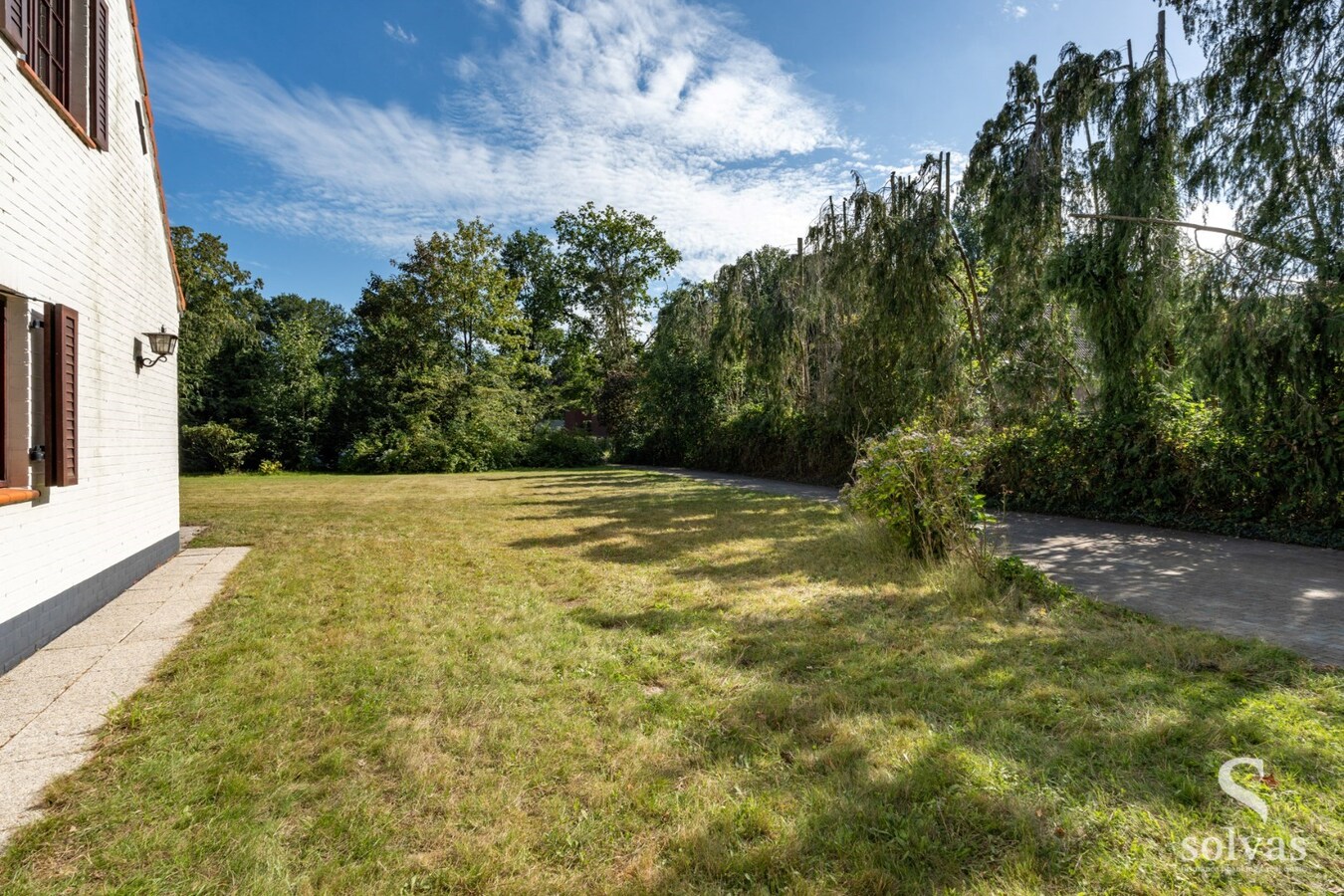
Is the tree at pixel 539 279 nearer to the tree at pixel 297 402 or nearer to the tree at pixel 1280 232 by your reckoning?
the tree at pixel 297 402

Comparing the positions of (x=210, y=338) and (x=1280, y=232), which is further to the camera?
(x=210, y=338)

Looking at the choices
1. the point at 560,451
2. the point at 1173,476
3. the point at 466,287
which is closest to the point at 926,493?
the point at 1173,476

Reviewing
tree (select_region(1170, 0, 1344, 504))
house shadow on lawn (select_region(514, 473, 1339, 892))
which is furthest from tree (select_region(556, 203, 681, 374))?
house shadow on lawn (select_region(514, 473, 1339, 892))

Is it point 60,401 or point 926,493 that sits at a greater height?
point 60,401

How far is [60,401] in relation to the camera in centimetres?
404

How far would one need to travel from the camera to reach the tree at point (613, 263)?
1303 inches

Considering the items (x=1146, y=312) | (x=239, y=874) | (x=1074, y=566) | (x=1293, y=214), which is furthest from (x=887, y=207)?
(x=239, y=874)

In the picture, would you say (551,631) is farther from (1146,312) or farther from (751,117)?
(751,117)

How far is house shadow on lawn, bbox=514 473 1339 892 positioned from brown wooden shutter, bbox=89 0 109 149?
523 centimetres

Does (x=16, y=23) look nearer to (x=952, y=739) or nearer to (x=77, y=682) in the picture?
(x=77, y=682)

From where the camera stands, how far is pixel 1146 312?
27.1ft

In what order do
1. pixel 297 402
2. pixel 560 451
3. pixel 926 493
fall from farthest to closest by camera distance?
pixel 560 451 < pixel 297 402 < pixel 926 493

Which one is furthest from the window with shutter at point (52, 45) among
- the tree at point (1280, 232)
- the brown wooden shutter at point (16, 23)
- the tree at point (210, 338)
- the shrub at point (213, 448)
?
the tree at point (210, 338)

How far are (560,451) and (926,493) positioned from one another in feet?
65.9
